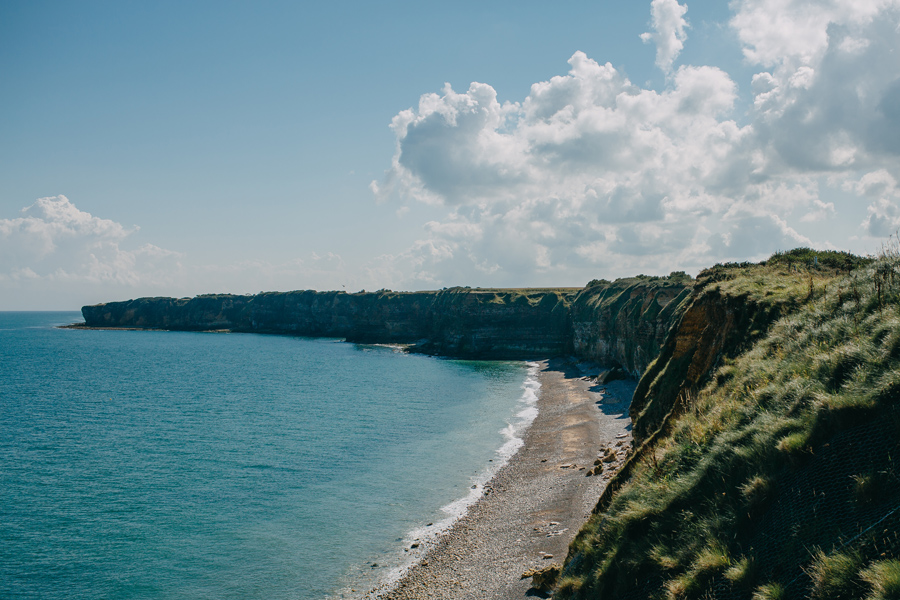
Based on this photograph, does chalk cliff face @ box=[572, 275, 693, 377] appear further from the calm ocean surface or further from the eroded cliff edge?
the calm ocean surface

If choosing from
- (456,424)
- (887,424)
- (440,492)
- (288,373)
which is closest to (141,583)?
(440,492)

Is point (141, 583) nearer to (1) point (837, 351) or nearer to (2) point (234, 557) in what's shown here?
(2) point (234, 557)

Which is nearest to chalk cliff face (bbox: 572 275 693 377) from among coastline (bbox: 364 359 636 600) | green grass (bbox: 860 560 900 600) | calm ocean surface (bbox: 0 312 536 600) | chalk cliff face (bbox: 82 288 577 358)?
chalk cliff face (bbox: 82 288 577 358)

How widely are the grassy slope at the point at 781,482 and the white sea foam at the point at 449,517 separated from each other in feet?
40.3

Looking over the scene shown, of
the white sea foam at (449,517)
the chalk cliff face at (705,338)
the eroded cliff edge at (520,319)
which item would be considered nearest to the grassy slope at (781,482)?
the chalk cliff face at (705,338)

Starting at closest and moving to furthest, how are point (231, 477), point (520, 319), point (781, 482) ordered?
point (781, 482) → point (231, 477) → point (520, 319)

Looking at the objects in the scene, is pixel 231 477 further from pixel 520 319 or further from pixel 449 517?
pixel 520 319

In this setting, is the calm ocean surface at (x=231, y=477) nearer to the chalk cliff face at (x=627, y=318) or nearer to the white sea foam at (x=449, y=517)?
the white sea foam at (x=449, y=517)

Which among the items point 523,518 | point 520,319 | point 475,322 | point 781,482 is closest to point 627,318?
point 523,518

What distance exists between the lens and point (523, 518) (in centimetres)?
3005

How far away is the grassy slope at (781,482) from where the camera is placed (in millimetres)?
7566

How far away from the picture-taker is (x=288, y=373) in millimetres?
97062

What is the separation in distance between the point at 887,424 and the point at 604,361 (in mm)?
85833

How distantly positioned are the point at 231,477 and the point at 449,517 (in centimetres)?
1819
